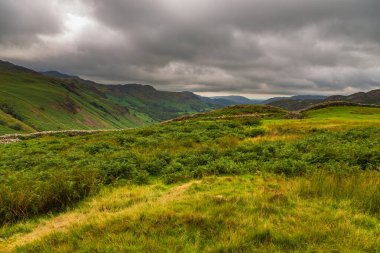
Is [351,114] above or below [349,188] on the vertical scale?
above

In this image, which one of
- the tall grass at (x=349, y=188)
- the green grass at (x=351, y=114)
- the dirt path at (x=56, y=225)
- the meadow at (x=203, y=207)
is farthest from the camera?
the green grass at (x=351, y=114)

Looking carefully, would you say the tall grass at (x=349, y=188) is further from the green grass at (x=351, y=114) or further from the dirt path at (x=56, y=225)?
the green grass at (x=351, y=114)

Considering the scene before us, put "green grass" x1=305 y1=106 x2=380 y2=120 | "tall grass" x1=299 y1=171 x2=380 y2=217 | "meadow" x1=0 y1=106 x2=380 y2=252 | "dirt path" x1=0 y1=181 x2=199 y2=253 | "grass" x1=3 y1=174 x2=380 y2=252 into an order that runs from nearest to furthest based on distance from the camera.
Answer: "grass" x1=3 y1=174 x2=380 y2=252 < "meadow" x1=0 y1=106 x2=380 y2=252 < "dirt path" x1=0 y1=181 x2=199 y2=253 < "tall grass" x1=299 y1=171 x2=380 y2=217 < "green grass" x1=305 y1=106 x2=380 y2=120

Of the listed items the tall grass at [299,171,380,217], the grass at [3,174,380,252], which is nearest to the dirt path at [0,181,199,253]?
the grass at [3,174,380,252]

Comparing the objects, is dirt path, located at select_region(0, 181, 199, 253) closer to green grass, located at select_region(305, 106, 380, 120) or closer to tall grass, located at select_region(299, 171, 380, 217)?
tall grass, located at select_region(299, 171, 380, 217)

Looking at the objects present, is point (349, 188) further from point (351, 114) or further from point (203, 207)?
point (351, 114)

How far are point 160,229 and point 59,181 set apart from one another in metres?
5.94

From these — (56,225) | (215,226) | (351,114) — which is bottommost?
(56,225)

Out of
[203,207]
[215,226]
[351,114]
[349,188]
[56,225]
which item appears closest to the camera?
[215,226]

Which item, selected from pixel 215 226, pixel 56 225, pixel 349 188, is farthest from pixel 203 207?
pixel 349 188

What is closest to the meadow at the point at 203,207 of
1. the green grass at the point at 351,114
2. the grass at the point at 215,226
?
the grass at the point at 215,226

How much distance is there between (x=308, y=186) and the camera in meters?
9.66

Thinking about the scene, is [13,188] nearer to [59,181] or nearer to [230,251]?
[59,181]

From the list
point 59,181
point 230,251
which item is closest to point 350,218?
point 230,251
